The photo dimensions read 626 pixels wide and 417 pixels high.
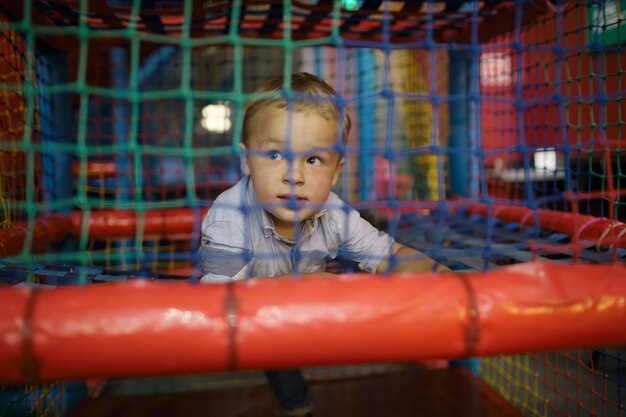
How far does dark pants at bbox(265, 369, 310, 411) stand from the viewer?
959 millimetres

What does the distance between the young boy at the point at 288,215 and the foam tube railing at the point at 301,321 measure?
106 millimetres

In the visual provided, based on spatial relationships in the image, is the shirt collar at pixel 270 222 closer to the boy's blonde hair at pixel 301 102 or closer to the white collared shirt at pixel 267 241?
the white collared shirt at pixel 267 241

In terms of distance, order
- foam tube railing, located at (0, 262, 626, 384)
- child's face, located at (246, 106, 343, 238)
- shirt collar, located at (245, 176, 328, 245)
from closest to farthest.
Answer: foam tube railing, located at (0, 262, 626, 384) < child's face, located at (246, 106, 343, 238) < shirt collar, located at (245, 176, 328, 245)

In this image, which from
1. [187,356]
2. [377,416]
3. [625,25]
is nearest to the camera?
[187,356]

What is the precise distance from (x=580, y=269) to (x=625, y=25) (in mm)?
948

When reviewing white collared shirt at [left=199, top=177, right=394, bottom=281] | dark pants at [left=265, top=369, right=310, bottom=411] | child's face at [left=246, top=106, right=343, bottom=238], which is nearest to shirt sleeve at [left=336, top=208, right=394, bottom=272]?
white collared shirt at [left=199, top=177, right=394, bottom=281]

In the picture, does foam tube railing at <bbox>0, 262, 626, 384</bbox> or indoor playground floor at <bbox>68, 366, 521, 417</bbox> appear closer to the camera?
foam tube railing at <bbox>0, 262, 626, 384</bbox>

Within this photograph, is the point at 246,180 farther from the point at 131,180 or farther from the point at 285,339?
the point at 131,180

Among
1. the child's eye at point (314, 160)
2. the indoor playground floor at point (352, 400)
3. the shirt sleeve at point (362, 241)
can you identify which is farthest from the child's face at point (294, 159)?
the indoor playground floor at point (352, 400)

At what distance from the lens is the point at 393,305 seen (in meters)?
0.55

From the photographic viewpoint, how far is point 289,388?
965 millimetres

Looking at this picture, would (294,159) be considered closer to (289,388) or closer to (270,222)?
(270,222)

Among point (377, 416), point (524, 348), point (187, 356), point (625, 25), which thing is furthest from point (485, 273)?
point (625, 25)

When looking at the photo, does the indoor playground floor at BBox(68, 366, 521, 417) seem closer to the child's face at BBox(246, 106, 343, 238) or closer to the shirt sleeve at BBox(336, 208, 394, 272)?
the shirt sleeve at BBox(336, 208, 394, 272)
